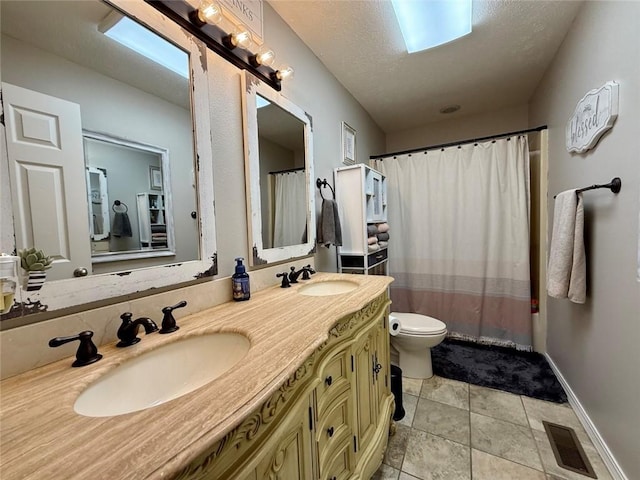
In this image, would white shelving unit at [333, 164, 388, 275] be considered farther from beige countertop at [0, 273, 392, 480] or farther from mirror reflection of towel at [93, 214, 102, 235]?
mirror reflection of towel at [93, 214, 102, 235]

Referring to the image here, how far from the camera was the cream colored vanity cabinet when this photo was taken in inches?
20.1

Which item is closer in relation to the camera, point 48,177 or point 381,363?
point 48,177

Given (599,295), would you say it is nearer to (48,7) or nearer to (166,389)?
(166,389)

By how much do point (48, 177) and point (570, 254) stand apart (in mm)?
2245

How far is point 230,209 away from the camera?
1207mm

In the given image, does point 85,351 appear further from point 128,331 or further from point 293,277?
point 293,277

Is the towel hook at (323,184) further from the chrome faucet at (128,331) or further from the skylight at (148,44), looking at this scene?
the chrome faucet at (128,331)

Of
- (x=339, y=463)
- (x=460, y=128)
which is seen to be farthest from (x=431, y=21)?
(x=339, y=463)

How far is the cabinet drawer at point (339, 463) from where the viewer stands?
2.83 ft

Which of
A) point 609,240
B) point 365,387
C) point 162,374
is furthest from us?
point 609,240

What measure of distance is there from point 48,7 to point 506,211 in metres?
2.91

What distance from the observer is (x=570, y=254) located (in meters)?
1.45

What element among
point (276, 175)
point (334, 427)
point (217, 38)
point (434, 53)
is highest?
point (434, 53)

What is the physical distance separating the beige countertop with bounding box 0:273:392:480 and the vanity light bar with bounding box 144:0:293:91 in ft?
3.65
